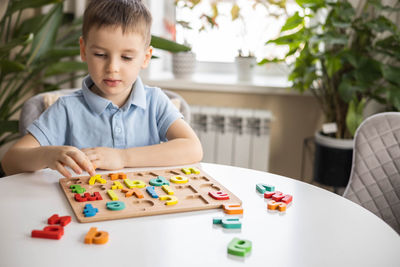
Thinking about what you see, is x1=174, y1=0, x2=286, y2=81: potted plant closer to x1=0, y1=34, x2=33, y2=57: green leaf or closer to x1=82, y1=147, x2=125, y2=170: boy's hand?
x1=0, y1=34, x2=33, y2=57: green leaf

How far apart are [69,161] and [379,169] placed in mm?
888

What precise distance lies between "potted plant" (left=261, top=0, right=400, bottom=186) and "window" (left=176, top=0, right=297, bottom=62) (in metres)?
0.43

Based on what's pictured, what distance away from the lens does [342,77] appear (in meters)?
2.11

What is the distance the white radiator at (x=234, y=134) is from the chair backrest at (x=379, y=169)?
1.12 meters

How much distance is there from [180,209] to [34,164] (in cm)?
43

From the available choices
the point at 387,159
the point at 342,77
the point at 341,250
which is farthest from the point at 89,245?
the point at 342,77

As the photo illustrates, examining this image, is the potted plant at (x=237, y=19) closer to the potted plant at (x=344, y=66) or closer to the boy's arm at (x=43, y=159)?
the potted plant at (x=344, y=66)

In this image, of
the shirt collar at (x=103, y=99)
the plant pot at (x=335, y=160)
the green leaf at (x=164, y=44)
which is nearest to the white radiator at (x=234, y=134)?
the plant pot at (x=335, y=160)

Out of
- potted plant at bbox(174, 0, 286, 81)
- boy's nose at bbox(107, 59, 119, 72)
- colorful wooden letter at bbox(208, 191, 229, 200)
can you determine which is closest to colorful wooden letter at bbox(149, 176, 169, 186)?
colorful wooden letter at bbox(208, 191, 229, 200)

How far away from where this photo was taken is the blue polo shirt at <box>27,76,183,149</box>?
129 centimetres

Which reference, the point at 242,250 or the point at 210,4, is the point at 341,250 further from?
the point at 210,4

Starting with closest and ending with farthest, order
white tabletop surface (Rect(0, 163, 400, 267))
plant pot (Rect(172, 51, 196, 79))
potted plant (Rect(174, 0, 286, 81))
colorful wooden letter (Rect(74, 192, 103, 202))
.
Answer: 1. white tabletop surface (Rect(0, 163, 400, 267))
2. colorful wooden letter (Rect(74, 192, 103, 202))
3. potted plant (Rect(174, 0, 286, 81))
4. plant pot (Rect(172, 51, 196, 79))

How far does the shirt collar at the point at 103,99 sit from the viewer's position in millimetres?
1309

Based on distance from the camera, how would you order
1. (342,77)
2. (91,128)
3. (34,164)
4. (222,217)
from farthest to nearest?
(342,77) < (91,128) < (34,164) < (222,217)
